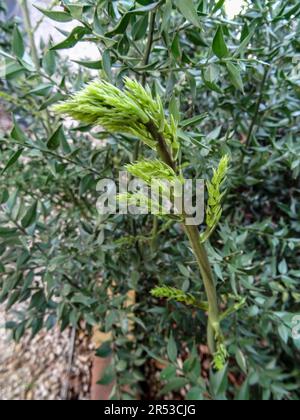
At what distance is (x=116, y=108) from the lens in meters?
0.21

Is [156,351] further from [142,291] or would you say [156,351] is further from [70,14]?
[70,14]

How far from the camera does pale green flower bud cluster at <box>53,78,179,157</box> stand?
21cm

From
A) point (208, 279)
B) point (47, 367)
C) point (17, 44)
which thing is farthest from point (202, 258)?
point (47, 367)

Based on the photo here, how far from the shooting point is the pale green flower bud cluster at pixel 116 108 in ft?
0.68

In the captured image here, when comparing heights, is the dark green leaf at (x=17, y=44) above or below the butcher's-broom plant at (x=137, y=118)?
above

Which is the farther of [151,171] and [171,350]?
[171,350]

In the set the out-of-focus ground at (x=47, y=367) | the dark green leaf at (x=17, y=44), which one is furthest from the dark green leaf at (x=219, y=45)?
the out-of-focus ground at (x=47, y=367)

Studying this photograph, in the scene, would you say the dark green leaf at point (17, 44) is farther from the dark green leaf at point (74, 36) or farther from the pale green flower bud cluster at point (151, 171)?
the pale green flower bud cluster at point (151, 171)

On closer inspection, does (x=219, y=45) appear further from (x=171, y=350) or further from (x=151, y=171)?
(x=171, y=350)

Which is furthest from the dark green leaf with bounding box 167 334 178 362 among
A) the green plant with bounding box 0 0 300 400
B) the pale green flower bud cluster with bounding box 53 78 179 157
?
the pale green flower bud cluster with bounding box 53 78 179 157

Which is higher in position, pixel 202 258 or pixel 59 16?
pixel 59 16

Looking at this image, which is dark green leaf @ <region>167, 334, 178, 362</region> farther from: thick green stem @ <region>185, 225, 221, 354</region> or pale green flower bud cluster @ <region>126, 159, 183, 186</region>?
pale green flower bud cluster @ <region>126, 159, 183, 186</region>

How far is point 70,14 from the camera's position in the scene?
28 centimetres

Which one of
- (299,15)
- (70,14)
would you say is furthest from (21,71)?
(299,15)
